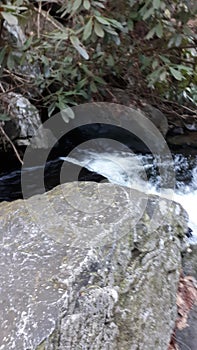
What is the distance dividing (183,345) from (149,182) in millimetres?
2412

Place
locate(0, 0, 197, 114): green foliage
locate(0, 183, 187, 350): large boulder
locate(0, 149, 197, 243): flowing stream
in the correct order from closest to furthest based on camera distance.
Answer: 1. locate(0, 183, 187, 350): large boulder
2. locate(0, 0, 197, 114): green foliage
3. locate(0, 149, 197, 243): flowing stream

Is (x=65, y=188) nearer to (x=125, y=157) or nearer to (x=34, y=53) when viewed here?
(x=34, y=53)

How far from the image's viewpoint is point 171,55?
12.4ft

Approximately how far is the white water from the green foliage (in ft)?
2.34

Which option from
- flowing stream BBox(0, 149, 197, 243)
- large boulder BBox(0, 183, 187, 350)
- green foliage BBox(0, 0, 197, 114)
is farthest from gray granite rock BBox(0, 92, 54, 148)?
large boulder BBox(0, 183, 187, 350)

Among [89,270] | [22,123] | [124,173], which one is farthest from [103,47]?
[89,270]

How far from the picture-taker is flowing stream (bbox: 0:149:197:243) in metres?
3.72

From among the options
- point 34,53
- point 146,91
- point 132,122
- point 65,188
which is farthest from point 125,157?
point 65,188

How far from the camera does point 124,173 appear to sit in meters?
4.20

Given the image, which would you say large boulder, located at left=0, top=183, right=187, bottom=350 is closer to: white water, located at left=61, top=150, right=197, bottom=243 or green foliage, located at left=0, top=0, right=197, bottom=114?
green foliage, located at left=0, top=0, right=197, bottom=114

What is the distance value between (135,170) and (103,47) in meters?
1.40

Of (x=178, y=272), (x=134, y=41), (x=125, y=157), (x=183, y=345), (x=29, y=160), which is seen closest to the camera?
(x=183, y=345)

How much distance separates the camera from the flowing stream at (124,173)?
3717 mm

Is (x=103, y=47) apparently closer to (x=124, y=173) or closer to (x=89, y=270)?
(x=124, y=173)
